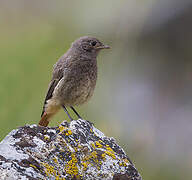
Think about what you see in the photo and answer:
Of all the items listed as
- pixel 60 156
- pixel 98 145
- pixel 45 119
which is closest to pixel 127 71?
pixel 45 119

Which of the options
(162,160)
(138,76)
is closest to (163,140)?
(162,160)

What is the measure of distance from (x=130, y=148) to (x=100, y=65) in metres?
2.45

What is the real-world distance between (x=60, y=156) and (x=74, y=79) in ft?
8.75

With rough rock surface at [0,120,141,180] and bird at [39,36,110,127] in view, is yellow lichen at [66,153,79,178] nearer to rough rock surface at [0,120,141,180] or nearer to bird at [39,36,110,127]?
rough rock surface at [0,120,141,180]

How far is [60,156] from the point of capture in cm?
382

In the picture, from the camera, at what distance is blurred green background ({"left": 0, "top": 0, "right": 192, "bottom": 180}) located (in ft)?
27.6

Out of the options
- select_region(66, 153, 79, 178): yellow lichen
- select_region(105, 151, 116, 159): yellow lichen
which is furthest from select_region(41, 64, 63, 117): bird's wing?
select_region(66, 153, 79, 178): yellow lichen

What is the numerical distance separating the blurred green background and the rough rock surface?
361 centimetres

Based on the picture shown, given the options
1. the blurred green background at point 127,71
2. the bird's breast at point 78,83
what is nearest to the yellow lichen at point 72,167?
the bird's breast at point 78,83

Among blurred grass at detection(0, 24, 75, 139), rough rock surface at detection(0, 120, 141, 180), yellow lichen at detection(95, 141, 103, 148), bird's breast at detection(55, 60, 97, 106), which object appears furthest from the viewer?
blurred grass at detection(0, 24, 75, 139)

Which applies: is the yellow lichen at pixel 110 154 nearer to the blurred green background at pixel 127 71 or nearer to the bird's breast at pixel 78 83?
the bird's breast at pixel 78 83

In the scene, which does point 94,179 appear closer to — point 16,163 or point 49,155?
point 49,155

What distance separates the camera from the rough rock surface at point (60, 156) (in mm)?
3482

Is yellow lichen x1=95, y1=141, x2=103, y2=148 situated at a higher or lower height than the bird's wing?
lower
